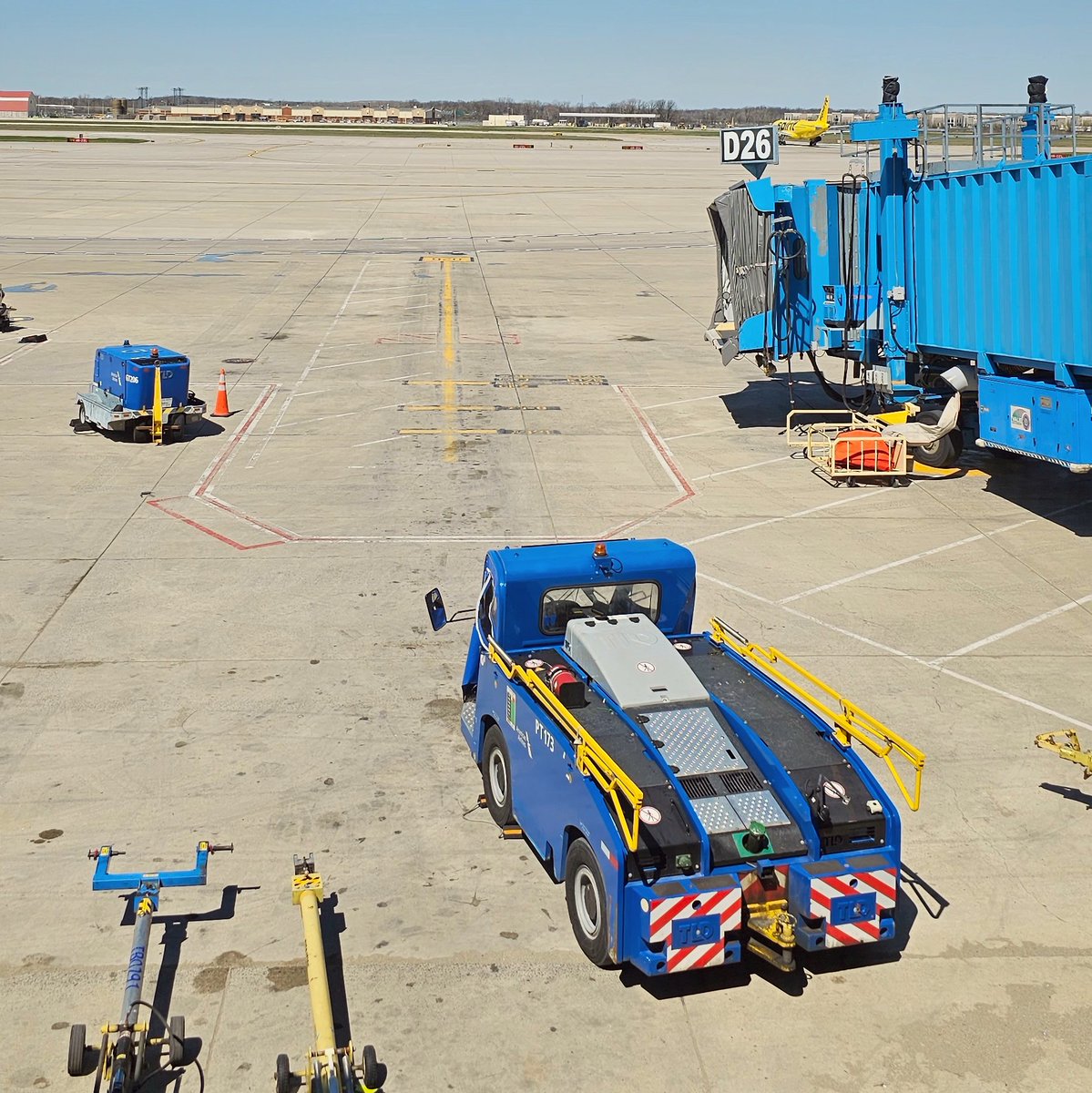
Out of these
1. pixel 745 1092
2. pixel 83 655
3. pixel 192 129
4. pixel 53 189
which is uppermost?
pixel 192 129

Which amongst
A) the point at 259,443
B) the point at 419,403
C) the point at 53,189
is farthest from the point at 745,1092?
the point at 53,189

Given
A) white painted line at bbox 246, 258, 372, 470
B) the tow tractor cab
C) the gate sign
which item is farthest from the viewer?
the gate sign

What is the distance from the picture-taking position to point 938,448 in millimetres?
21000

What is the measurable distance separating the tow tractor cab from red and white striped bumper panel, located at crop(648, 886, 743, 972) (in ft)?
0.04

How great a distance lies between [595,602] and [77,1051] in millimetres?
4959

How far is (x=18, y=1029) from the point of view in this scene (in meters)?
7.51

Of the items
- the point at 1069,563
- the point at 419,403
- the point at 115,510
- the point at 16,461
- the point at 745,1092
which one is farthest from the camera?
the point at 419,403

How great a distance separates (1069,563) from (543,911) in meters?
10.5

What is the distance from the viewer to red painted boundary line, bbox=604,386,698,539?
59.8ft

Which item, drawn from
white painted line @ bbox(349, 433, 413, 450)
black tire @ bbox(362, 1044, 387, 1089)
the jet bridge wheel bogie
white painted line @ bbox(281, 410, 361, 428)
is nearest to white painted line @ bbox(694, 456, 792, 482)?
white painted line @ bbox(349, 433, 413, 450)

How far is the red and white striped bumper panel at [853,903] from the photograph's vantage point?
25.4ft

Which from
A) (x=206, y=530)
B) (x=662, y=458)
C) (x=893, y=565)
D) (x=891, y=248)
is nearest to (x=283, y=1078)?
(x=893, y=565)

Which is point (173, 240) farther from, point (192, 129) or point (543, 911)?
point (192, 129)

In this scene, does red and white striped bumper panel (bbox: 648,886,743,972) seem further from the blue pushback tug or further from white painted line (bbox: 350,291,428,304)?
white painted line (bbox: 350,291,428,304)
